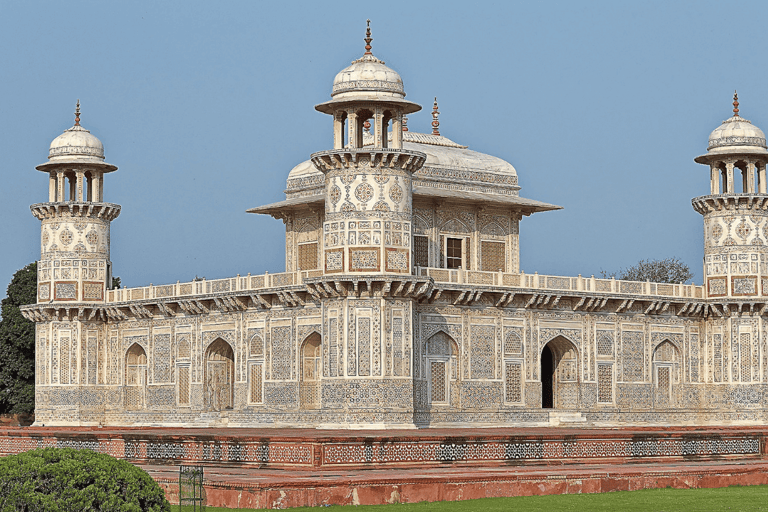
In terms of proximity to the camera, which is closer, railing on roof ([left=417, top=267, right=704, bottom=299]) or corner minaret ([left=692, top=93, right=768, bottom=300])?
railing on roof ([left=417, top=267, right=704, bottom=299])

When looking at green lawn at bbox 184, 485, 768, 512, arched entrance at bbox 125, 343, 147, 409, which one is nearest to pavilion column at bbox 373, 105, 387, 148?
arched entrance at bbox 125, 343, 147, 409

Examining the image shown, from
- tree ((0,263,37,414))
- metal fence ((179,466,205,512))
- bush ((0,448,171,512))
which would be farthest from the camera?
tree ((0,263,37,414))

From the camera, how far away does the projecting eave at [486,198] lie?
40000mm

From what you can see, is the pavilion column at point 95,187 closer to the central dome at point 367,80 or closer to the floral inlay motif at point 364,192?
the central dome at point 367,80

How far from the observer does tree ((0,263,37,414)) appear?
49656 millimetres

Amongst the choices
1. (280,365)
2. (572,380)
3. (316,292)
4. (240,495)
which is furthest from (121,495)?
(572,380)

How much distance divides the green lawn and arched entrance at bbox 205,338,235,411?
71.2 feet

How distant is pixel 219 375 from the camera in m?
41.5

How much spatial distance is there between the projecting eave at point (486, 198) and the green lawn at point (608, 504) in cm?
Result: 1967

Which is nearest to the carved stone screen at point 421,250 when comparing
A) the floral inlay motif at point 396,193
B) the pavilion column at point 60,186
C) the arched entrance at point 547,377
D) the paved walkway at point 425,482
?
the arched entrance at point 547,377

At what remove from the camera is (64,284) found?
142ft

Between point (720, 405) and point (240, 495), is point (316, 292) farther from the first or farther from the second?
point (240, 495)

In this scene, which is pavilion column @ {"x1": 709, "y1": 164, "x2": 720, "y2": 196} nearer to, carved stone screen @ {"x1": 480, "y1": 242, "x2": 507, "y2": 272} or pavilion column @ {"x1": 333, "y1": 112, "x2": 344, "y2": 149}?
carved stone screen @ {"x1": 480, "y1": 242, "x2": 507, "y2": 272}

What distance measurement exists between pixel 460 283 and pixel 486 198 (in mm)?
4339
